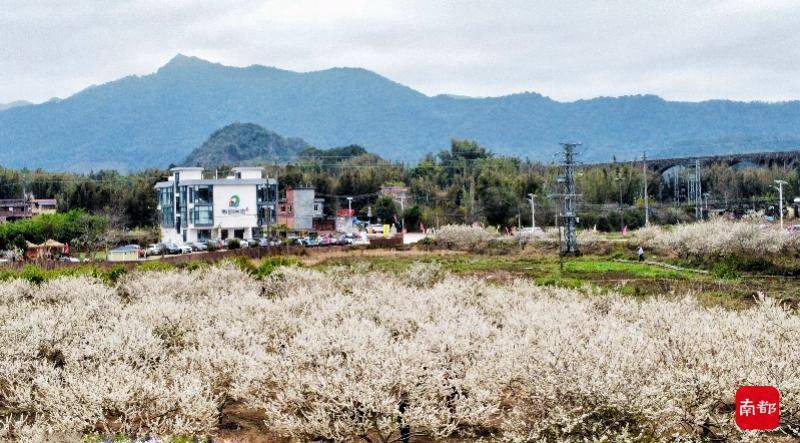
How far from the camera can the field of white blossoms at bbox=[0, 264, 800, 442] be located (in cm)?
1202

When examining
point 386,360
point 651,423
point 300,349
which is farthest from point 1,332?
point 651,423

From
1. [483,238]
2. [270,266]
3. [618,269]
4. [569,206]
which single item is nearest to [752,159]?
[483,238]

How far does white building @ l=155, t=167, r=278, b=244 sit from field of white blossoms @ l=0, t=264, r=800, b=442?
1755 inches

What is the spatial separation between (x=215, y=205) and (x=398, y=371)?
2157 inches

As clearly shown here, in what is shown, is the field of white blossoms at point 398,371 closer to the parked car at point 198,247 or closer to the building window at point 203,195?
the parked car at point 198,247

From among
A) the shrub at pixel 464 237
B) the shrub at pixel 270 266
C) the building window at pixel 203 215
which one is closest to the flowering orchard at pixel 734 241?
the shrub at pixel 464 237

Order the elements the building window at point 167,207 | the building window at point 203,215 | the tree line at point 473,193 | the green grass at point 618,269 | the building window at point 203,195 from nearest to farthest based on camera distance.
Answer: the green grass at point 618,269 < the building window at point 203,195 < the building window at point 203,215 < the building window at point 167,207 < the tree line at point 473,193

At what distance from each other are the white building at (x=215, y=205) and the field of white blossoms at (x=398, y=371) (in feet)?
146

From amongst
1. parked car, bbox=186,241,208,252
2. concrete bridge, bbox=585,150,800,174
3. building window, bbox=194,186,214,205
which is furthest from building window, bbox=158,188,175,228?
concrete bridge, bbox=585,150,800,174

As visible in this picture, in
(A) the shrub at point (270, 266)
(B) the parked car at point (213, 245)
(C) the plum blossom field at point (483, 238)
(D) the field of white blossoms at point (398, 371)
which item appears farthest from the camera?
(C) the plum blossom field at point (483, 238)

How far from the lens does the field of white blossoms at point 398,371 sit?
1202 centimetres

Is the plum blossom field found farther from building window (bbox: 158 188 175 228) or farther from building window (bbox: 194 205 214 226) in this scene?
building window (bbox: 158 188 175 228)

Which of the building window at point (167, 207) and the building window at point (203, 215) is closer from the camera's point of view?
the building window at point (203, 215)

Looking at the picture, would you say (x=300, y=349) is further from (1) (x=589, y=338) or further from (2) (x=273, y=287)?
(2) (x=273, y=287)
